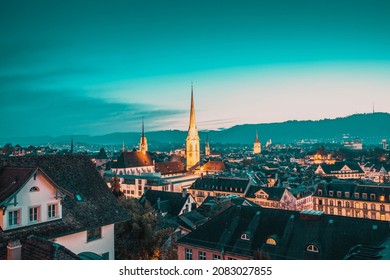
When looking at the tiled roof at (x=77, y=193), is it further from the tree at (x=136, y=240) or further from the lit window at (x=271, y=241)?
the lit window at (x=271, y=241)

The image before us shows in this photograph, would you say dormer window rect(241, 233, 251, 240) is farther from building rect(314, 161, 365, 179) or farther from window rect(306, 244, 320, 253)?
building rect(314, 161, 365, 179)

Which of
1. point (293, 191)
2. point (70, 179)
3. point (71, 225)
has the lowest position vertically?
point (293, 191)

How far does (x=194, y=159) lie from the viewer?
66.9m

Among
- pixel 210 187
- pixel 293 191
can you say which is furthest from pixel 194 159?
pixel 293 191

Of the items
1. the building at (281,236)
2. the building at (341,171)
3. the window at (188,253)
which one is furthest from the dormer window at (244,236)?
the building at (341,171)

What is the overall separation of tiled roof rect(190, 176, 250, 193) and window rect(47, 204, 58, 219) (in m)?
31.4

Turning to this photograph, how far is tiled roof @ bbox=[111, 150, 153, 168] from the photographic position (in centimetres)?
5603

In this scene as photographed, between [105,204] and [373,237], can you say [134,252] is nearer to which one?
[105,204]

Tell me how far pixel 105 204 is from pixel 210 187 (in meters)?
31.5

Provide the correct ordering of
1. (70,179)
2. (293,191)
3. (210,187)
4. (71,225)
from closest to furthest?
1. (71,225)
2. (70,179)
3. (293,191)
4. (210,187)

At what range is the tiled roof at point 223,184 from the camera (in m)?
39.5

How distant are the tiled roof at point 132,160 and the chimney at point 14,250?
5007 cm

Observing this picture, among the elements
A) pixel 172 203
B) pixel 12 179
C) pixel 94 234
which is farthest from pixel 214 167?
pixel 12 179

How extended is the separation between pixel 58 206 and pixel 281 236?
26.7ft
